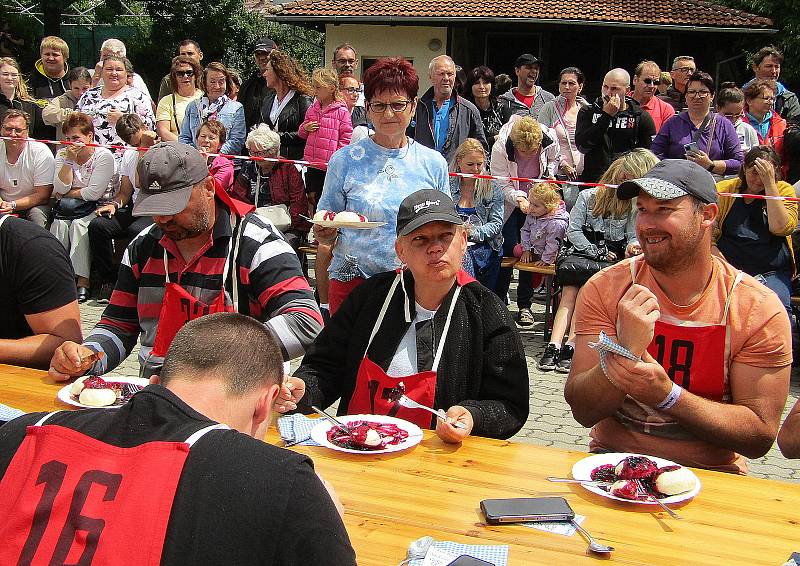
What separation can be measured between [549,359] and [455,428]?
449 centimetres

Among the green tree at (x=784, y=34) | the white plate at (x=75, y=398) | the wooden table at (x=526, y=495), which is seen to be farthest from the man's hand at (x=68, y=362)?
the green tree at (x=784, y=34)

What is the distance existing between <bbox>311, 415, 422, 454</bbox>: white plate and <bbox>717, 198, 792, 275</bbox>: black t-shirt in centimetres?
454

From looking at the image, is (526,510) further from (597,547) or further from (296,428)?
(296,428)

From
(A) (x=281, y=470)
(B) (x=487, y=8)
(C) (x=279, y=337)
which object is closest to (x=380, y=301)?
(C) (x=279, y=337)

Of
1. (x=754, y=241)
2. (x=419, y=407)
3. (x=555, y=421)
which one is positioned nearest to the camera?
(x=419, y=407)

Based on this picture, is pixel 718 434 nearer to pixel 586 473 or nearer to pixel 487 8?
pixel 586 473

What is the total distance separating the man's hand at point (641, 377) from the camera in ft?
9.75

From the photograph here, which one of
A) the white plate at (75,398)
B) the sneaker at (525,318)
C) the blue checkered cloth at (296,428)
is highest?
the white plate at (75,398)

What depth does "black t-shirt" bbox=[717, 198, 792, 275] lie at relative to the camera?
674 cm

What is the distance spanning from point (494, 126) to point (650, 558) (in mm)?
8427

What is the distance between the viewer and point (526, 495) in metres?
2.67

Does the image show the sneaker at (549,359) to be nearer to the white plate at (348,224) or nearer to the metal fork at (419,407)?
the white plate at (348,224)

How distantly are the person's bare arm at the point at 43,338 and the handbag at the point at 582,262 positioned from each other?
4455 millimetres

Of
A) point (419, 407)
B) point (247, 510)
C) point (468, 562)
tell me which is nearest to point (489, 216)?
point (419, 407)
